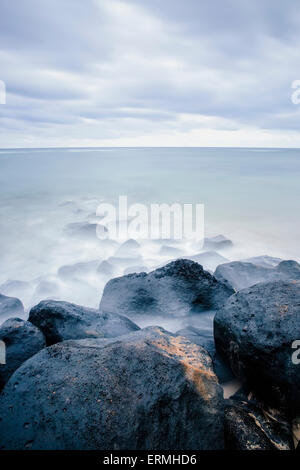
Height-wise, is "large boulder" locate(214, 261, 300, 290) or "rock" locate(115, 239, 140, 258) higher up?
"large boulder" locate(214, 261, 300, 290)

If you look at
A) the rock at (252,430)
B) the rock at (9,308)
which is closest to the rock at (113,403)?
the rock at (252,430)

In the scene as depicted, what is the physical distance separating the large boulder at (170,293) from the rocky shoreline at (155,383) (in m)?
0.85

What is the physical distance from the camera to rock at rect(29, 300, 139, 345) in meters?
2.58

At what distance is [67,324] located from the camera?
103 inches

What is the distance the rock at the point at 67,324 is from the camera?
258 cm

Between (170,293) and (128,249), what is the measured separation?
13.6ft

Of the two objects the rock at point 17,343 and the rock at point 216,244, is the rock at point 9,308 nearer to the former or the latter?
the rock at point 17,343

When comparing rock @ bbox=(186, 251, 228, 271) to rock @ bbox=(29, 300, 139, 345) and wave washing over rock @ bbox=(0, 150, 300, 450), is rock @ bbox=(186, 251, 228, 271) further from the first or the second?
rock @ bbox=(29, 300, 139, 345)

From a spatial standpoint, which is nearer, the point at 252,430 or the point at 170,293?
the point at 252,430

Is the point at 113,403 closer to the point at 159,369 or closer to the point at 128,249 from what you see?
the point at 159,369

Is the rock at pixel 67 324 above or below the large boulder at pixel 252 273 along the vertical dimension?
above

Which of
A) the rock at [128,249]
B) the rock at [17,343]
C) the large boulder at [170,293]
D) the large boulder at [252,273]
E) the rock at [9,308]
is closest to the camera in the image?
the rock at [17,343]

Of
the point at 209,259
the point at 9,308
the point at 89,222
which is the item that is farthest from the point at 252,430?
the point at 89,222

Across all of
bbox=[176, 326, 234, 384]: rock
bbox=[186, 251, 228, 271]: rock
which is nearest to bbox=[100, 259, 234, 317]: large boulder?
bbox=[176, 326, 234, 384]: rock
